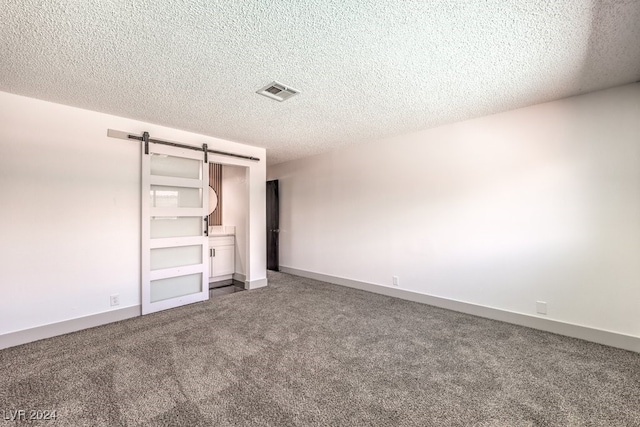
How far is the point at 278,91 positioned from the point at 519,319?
12.5 ft

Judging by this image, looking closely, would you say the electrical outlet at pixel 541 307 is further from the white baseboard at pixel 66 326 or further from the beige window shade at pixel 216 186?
the beige window shade at pixel 216 186

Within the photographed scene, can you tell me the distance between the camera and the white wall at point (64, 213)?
9.03 ft

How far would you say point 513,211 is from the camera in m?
3.28

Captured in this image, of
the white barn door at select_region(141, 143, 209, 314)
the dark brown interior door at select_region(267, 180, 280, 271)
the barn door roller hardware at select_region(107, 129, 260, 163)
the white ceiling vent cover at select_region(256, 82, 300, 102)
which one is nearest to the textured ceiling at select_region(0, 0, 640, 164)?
the white ceiling vent cover at select_region(256, 82, 300, 102)

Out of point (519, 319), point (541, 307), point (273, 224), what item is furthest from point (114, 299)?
point (541, 307)

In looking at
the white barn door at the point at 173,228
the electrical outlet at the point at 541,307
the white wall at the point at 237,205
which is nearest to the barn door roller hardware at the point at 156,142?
the white barn door at the point at 173,228

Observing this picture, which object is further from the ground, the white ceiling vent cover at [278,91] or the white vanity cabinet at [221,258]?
the white ceiling vent cover at [278,91]

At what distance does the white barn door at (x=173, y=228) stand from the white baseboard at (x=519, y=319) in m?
2.68

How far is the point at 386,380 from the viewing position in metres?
2.10

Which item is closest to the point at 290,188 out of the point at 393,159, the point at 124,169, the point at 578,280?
the point at 393,159

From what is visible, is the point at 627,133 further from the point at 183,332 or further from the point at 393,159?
the point at 183,332

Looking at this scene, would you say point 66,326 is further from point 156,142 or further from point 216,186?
point 216,186

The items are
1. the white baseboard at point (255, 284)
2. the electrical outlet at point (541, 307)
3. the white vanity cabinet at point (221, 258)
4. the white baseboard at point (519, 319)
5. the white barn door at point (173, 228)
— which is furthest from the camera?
the white vanity cabinet at point (221, 258)

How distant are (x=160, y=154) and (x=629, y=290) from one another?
5655 mm
